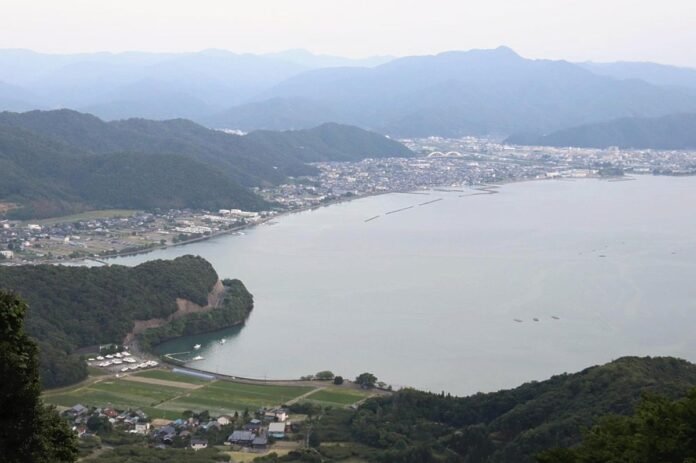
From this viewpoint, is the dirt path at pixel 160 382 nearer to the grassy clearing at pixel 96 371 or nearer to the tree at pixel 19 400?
the grassy clearing at pixel 96 371

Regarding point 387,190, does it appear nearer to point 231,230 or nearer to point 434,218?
point 434,218

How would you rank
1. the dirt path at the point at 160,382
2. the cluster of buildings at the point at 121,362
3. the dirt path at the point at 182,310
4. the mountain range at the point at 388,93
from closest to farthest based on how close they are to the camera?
the dirt path at the point at 160,382
the cluster of buildings at the point at 121,362
the dirt path at the point at 182,310
the mountain range at the point at 388,93

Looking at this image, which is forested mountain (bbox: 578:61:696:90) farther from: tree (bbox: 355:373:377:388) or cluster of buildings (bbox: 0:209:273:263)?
tree (bbox: 355:373:377:388)

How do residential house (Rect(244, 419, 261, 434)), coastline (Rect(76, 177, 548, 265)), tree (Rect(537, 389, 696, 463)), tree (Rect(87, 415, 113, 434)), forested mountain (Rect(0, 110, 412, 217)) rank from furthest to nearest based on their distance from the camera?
forested mountain (Rect(0, 110, 412, 217)), coastline (Rect(76, 177, 548, 265)), residential house (Rect(244, 419, 261, 434)), tree (Rect(87, 415, 113, 434)), tree (Rect(537, 389, 696, 463))

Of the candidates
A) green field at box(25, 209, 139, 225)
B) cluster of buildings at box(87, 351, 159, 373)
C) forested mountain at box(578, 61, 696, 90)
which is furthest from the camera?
forested mountain at box(578, 61, 696, 90)

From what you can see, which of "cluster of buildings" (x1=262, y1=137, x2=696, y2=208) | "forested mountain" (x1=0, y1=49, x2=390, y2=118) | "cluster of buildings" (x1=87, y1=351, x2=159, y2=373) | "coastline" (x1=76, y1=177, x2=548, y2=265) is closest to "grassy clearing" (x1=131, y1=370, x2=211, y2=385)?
"cluster of buildings" (x1=87, y1=351, x2=159, y2=373)

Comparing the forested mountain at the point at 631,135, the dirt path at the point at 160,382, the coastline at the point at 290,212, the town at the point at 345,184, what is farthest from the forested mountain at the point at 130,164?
the forested mountain at the point at 631,135

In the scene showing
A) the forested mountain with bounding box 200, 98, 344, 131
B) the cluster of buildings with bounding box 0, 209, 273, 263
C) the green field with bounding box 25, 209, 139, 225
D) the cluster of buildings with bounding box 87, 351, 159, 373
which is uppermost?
the forested mountain with bounding box 200, 98, 344, 131
